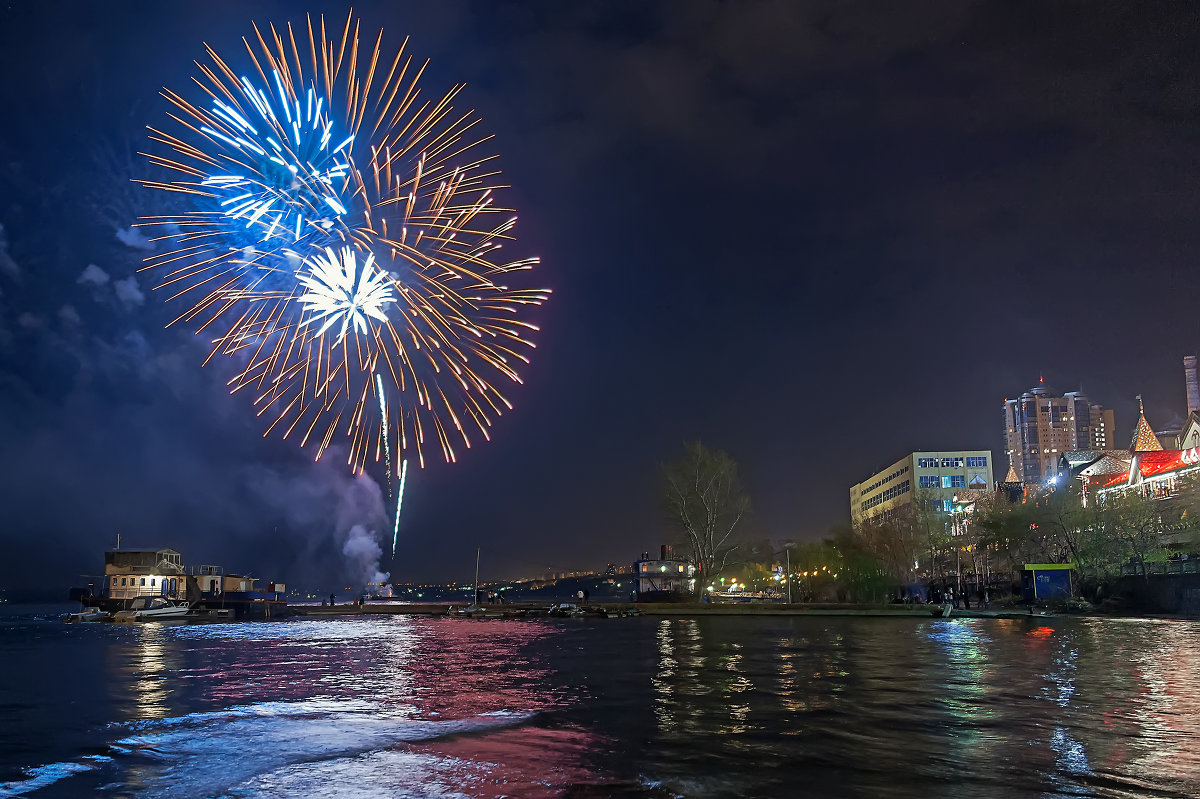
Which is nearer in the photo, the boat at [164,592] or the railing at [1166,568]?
the railing at [1166,568]

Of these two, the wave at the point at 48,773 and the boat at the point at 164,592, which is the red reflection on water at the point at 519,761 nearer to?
the wave at the point at 48,773

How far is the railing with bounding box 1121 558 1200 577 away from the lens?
7081cm

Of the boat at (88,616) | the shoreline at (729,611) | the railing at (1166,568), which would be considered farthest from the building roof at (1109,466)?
the boat at (88,616)

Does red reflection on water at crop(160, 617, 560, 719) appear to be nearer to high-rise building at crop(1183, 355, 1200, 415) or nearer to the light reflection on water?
the light reflection on water

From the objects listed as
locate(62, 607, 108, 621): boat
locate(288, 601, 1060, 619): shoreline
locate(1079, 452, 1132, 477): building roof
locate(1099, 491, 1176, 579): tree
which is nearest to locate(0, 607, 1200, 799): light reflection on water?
locate(288, 601, 1060, 619): shoreline

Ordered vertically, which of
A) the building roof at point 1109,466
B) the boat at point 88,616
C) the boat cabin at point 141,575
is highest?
the building roof at point 1109,466

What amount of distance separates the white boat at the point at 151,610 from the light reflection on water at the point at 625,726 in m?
68.4

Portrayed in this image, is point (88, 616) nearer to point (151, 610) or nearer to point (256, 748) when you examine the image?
point (151, 610)

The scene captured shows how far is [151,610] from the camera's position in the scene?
342ft

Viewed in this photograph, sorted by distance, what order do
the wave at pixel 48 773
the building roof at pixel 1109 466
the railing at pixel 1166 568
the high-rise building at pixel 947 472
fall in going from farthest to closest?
the high-rise building at pixel 947 472 < the building roof at pixel 1109 466 < the railing at pixel 1166 568 < the wave at pixel 48 773

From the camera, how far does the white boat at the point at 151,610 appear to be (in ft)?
320

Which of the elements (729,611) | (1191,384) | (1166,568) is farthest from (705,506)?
(1191,384)

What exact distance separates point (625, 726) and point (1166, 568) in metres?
Result: 77.1

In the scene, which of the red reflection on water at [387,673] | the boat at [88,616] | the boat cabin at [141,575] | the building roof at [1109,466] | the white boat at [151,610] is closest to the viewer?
the red reflection on water at [387,673]
